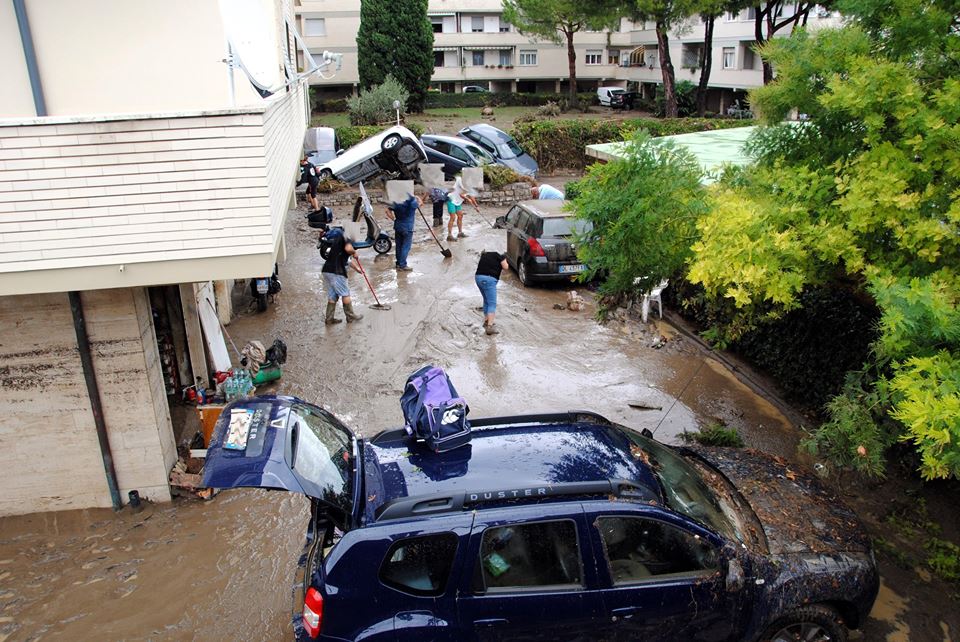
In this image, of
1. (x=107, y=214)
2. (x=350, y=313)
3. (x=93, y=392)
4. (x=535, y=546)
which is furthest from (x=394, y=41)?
(x=535, y=546)

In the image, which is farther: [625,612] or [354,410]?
[354,410]

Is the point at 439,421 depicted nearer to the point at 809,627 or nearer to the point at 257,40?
the point at 809,627

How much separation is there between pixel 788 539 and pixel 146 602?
17.0ft

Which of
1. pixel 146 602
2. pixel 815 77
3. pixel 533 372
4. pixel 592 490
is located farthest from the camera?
pixel 533 372

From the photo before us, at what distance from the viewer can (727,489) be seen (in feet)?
17.2

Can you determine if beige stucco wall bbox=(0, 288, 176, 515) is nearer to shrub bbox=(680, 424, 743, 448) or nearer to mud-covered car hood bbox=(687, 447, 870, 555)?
mud-covered car hood bbox=(687, 447, 870, 555)

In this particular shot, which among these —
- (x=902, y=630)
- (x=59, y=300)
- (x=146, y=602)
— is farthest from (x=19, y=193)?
(x=902, y=630)

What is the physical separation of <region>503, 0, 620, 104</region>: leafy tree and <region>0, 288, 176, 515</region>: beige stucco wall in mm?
31851

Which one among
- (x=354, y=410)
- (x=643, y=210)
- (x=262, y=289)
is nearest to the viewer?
(x=643, y=210)

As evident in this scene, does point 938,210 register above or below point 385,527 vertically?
above

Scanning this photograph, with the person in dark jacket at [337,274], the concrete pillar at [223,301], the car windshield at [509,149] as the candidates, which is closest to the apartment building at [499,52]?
the car windshield at [509,149]

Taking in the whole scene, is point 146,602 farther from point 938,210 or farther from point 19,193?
point 938,210

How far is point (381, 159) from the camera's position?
21.3m

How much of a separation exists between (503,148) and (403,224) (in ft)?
37.2
